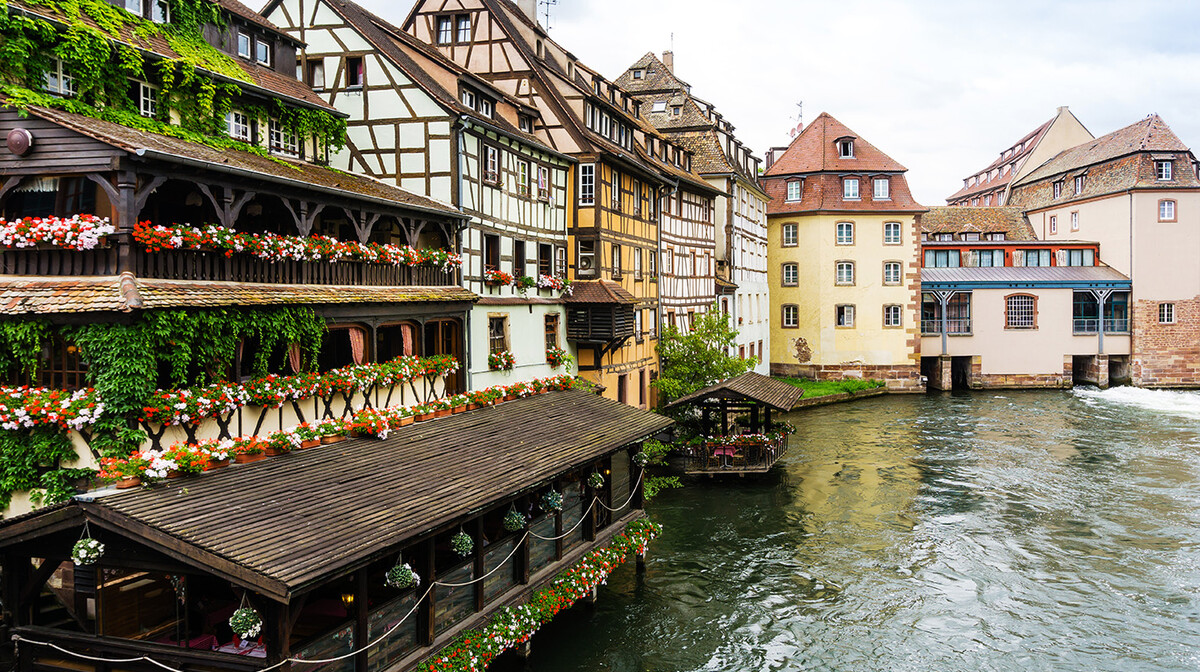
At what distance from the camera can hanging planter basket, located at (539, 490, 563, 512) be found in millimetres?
14625

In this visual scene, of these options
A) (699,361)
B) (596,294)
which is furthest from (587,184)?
(699,361)

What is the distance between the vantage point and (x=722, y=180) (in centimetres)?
4059

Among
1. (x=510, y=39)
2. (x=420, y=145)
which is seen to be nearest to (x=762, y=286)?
(x=510, y=39)

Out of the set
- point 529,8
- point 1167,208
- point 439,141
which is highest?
point 529,8

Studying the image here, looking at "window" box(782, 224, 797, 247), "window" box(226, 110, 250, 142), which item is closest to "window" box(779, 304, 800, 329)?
"window" box(782, 224, 797, 247)

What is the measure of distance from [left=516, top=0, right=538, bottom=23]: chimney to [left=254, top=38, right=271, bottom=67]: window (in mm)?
A: 12014

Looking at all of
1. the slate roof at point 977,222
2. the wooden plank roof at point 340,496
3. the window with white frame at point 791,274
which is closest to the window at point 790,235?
the window with white frame at point 791,274

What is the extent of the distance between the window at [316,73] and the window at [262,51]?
1.35m

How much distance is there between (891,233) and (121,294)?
4387 centimetres

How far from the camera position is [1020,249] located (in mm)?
51219

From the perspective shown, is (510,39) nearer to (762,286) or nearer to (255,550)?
(255,550)

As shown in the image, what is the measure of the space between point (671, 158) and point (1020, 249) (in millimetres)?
26253

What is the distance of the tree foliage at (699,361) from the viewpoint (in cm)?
2959

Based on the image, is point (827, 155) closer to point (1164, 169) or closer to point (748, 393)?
point (1164, 169)
